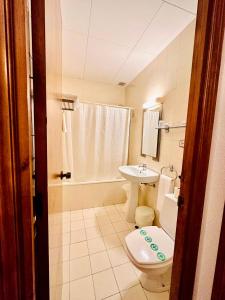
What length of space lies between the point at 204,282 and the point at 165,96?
5.78ft

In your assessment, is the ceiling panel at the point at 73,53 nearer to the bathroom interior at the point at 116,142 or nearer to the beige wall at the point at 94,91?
the bathroom interior at the point at 116,142

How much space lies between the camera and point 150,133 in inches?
85.5

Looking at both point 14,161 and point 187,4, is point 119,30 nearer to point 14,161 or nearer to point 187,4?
point 187,4

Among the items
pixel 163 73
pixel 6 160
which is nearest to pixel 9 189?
pixel 6 160

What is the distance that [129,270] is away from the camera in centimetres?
143

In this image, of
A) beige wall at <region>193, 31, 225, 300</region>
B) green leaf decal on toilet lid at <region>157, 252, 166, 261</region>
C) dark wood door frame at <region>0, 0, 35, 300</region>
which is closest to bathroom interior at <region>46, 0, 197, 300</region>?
green leaf decal on toilet lid at <region>157, 252, 166, 261</region>

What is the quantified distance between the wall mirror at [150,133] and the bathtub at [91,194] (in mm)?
891

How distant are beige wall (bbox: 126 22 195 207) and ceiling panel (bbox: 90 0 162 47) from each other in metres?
0.44

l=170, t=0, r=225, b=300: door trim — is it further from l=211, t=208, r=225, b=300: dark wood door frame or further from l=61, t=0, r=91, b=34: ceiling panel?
l=61, t=0, r=91, b=34: ceiling panel

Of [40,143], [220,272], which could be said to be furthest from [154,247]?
[40,143]

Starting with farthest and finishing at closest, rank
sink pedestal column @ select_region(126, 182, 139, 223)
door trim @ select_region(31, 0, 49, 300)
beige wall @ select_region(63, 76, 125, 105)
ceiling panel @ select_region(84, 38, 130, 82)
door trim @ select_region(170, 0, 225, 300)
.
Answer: beige wall @ select_region(63, 76, 125, 105) → sink pedestal column @ select_region(126, 182, 139, 223) → ceiling panel @ select_region(84, 38, 130, 82) → door trim @ select_region(170, 0, 225, 300) → door trim @ select_region(31, 0, 49, 300)

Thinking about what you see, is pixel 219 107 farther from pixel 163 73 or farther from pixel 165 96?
pixel 163 73

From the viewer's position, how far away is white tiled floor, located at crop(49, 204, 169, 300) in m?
1.18

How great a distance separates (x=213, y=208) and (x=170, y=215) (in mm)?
756
